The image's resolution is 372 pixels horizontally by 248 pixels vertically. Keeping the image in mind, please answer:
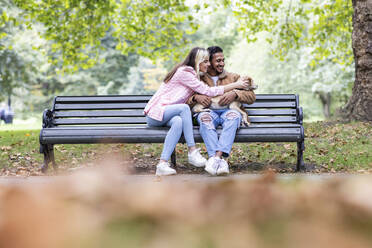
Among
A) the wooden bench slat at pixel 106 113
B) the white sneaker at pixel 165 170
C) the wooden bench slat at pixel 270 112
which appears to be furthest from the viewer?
the wooden bench slat at pixel 106 113

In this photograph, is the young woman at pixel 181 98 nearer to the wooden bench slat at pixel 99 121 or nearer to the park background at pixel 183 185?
the park background at pixel 183 185

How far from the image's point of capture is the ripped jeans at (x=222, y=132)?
539 centimetres

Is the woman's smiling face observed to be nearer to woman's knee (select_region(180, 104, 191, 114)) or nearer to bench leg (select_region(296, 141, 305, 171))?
woman's knee (select_region(180, 104, 191, 114))

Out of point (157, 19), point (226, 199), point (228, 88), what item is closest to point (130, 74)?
point (157, 19)

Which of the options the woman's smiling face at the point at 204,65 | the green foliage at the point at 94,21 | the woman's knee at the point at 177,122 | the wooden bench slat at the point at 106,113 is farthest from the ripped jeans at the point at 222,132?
the green foliage at the point at 94,21

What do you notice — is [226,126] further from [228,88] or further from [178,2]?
[178,2]

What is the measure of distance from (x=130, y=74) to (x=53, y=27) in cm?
2641

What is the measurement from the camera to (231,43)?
153 feet

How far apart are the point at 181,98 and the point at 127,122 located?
1.01m

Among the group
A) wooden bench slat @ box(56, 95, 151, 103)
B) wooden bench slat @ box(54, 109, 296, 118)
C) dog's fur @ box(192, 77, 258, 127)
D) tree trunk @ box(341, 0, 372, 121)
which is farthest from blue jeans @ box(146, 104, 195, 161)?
tree trunk @ box(341, 0, 372, 121)

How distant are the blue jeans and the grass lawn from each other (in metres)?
0.76

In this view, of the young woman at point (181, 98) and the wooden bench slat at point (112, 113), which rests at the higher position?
the young woman at point (181, 98)

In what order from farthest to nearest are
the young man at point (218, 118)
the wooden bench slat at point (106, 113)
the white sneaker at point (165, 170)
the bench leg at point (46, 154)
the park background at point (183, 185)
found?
1. the wooden bench slat at point (106, 113)
2. the bench leg at point (46, 154)
3. the young man at point (218, 118)
4. the white sneaker at point (165, 170)
5. the park background at point (183, 185)

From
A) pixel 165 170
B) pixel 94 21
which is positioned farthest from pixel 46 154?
pixel 94 21
